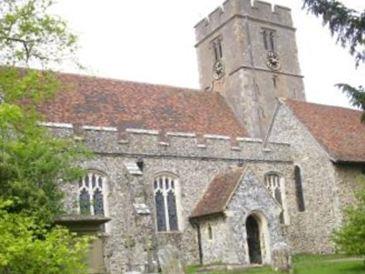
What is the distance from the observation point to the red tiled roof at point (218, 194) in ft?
72.6

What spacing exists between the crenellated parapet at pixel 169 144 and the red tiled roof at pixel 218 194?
1.14 meters

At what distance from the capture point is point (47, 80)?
14.1 metres

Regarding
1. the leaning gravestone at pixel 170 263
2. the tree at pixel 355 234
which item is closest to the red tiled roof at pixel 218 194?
the tree at pixel 355 234

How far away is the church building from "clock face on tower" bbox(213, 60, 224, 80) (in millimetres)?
79

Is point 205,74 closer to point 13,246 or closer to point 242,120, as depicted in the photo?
point 242,120

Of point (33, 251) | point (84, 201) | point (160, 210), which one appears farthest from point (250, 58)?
point (33, 251)

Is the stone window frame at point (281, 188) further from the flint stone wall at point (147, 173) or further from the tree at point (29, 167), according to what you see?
the tree at point (29, 167)

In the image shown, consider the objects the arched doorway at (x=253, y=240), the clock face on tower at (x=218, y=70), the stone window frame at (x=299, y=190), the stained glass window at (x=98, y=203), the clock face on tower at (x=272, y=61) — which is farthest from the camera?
the clock face on tower at (x=218, y=70)

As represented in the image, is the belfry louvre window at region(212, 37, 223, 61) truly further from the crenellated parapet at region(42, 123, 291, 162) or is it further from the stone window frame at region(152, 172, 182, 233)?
the stone window frame at region(152, 172, 182, 233)

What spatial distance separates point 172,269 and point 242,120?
1484 centimetres

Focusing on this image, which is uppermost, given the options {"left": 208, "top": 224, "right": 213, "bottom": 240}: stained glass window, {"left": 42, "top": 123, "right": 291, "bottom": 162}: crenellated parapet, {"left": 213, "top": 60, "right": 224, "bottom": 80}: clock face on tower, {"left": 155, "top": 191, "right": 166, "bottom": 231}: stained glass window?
{"left": 213, "top": 60, "right": 224, "bottom": 80}: clock face on tower

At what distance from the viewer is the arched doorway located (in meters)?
23.3

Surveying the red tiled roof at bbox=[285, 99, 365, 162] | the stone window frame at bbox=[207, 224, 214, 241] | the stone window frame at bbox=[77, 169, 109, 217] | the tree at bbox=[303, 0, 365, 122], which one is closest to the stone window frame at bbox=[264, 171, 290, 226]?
the red tiled roof at bbox=[285, 99, 365, 162]

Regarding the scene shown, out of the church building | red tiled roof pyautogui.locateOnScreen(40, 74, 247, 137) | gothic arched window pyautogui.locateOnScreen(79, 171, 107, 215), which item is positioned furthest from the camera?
red tiled roof pyautogui.locateOnScreen(40, 74, 247, 137)
